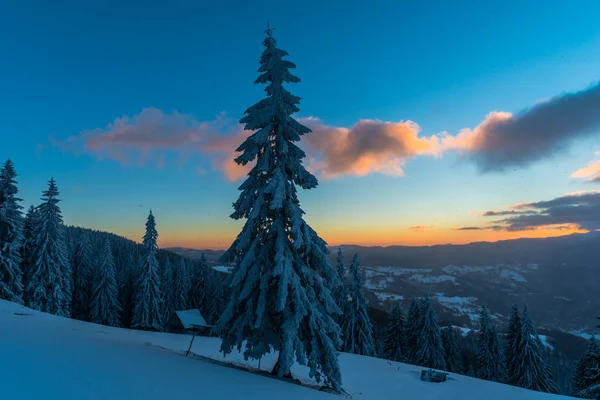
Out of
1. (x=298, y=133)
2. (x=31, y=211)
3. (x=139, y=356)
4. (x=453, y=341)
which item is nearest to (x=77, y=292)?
(x=31, y=211)

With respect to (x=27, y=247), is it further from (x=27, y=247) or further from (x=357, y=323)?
(x=357, y=323)

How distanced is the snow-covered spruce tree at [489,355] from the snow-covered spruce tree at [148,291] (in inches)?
1728

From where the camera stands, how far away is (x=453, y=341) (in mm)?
52625

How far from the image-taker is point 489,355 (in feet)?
136

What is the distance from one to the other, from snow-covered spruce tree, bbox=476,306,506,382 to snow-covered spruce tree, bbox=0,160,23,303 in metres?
52.5

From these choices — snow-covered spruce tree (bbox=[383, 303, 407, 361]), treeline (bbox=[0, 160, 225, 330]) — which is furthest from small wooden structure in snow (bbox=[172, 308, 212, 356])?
snow-covered spruce tree (bbox=[383, 303, 407, 361])

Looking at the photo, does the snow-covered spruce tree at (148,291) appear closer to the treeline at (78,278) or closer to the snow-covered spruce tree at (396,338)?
the treeline at (78,278)

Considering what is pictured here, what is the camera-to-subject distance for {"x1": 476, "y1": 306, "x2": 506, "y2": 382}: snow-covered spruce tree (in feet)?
134

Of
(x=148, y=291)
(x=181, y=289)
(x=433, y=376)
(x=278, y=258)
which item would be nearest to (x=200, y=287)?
(x=181, y=289)

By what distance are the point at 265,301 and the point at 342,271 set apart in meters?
34.9

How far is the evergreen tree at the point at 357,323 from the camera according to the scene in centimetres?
4031

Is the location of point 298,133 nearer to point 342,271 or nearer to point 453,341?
point 342,271

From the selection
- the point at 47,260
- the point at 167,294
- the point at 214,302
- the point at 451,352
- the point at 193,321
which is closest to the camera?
the point at 193,321

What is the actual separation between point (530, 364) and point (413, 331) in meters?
14.7
